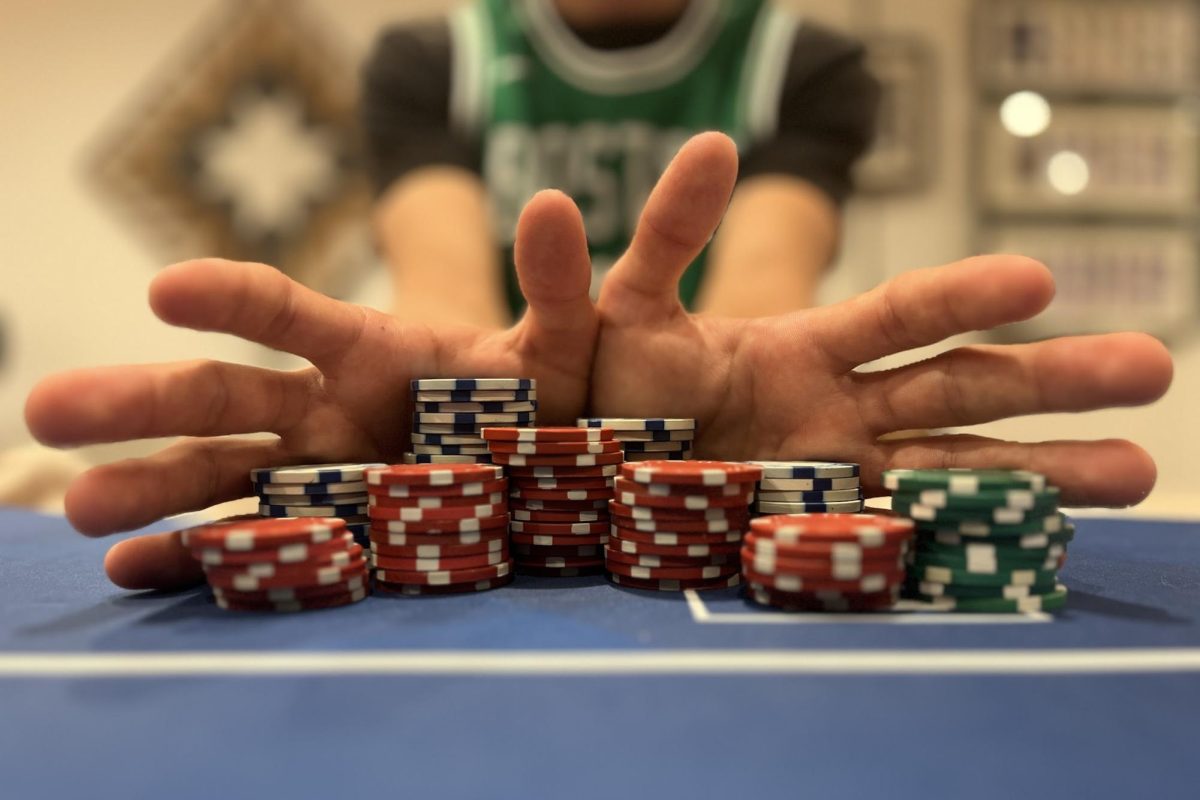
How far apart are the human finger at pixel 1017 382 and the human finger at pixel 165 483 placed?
1.32 meters

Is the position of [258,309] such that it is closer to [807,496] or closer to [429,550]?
[429,550]

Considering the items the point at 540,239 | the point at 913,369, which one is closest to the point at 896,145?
the point at 913,369

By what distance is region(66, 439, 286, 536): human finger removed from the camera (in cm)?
151

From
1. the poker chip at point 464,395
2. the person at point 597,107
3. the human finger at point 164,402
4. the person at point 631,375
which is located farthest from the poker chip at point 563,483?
the person at point 597,107

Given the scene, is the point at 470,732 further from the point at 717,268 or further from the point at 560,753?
the point at 717,268

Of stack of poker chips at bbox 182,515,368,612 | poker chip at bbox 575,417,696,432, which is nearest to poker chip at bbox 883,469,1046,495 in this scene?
poker chip at bbox 575,417,696,432

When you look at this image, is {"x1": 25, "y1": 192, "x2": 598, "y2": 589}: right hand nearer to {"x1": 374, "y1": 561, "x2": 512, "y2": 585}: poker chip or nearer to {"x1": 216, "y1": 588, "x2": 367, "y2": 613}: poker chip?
{"x1": 216, "y1": 588, "x2": 367, "y2": 613}: poker chip

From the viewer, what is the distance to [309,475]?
165 centimetres

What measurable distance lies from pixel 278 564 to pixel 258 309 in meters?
0.49

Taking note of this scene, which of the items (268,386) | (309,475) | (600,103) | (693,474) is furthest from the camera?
(600,103)

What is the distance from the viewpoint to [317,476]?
166 centimetres

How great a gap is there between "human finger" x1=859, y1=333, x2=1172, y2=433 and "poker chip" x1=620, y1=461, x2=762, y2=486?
1.44 feet

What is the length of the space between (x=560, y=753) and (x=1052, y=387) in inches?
47.9

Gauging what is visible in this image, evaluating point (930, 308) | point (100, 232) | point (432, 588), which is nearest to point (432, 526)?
point (432, 588)
